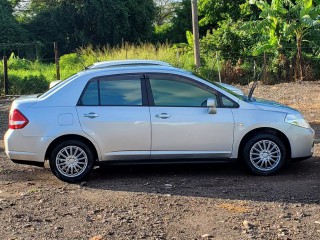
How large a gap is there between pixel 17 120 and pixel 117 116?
137cm

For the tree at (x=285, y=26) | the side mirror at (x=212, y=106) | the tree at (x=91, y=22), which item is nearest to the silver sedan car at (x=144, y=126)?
A: the side mirror at (x=212, y=106)

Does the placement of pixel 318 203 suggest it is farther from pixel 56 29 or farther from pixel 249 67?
pixel 56 29

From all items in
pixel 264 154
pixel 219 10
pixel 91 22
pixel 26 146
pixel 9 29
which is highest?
pixel 91 22

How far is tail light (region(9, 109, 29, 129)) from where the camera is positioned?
740 centimetres

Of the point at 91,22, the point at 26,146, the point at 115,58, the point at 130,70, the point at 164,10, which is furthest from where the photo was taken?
the point at 164,10

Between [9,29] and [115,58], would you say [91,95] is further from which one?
[9,29]

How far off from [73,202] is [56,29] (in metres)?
39.5

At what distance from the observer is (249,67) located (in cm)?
2253

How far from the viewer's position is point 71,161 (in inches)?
295

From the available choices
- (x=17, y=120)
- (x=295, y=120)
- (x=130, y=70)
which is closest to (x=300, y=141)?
(x=295, y=120)

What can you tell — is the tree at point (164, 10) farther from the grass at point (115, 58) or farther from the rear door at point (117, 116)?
the rear door at point (117, 116)

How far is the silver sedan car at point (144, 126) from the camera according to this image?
24.4 ft

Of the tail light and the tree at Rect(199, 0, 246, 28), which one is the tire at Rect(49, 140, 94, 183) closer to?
the tail light

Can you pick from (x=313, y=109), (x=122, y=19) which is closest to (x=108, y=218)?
(x=313, y=109)
